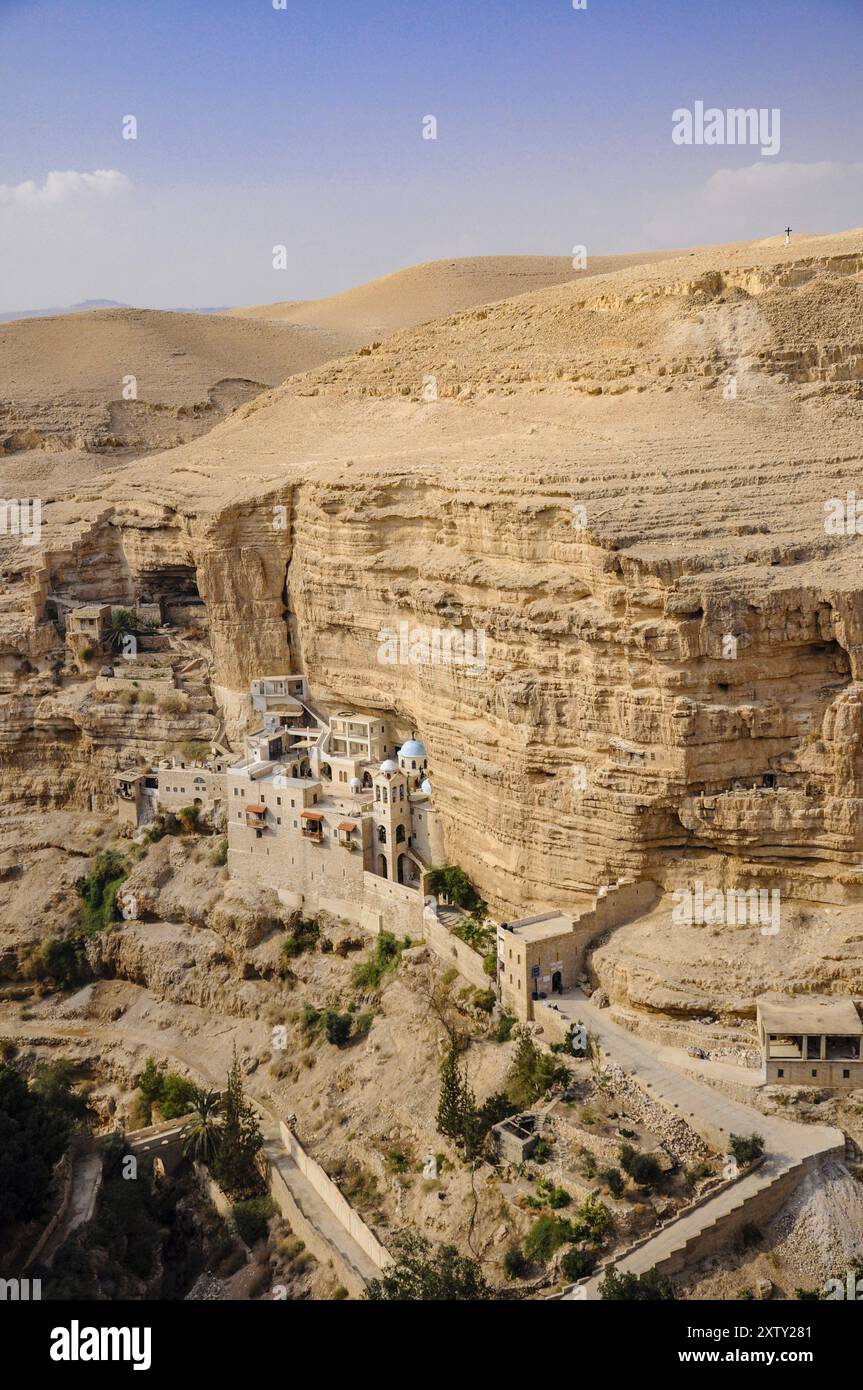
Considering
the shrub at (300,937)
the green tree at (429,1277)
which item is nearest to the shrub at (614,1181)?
the green tree at (429,1277)

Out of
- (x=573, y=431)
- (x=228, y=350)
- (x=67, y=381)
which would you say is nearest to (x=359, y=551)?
(x=573, y=431)

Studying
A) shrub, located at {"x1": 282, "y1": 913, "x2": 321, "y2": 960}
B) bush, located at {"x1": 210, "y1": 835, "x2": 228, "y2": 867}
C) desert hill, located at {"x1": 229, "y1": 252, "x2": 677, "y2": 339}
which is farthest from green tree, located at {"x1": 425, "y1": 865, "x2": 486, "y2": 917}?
desert hill, located at {"x1": 229, "y1": 252, "x2": 677, "y2": 339}

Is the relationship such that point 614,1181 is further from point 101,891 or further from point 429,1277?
point 101,891

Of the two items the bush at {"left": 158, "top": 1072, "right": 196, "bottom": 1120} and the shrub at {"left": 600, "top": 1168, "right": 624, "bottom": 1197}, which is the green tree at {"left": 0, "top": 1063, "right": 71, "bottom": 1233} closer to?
the bush at {"left": 158, "top": 1072, "right": 196, "bottom": 1120}

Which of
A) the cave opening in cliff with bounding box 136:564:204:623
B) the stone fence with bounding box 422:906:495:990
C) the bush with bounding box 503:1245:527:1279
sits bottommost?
the bush with bounding box 503:1245:527:1279

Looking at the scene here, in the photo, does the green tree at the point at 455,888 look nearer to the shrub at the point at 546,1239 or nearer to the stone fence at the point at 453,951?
Answer: the stone fence at the point at 453,951

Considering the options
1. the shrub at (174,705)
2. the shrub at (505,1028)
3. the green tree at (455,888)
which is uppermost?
the shrub at (174,705)
